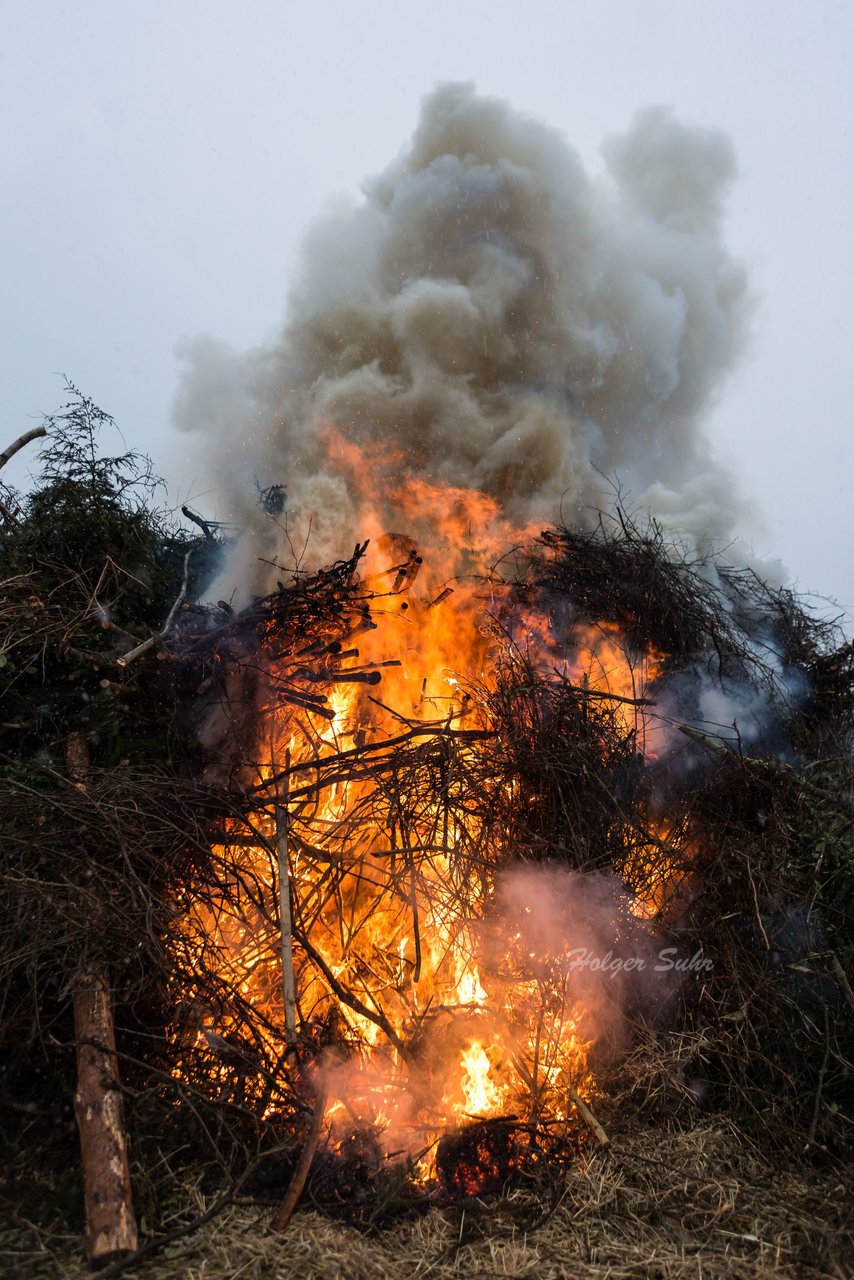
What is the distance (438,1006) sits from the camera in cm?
477

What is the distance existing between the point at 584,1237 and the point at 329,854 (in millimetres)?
2677

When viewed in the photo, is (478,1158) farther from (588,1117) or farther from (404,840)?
(404,840)

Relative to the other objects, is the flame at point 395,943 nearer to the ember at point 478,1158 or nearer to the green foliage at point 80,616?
the ember at point 478,1158

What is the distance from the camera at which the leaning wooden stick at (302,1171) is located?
3396 mm

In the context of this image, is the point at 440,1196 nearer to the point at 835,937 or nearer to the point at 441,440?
the point at 835,937

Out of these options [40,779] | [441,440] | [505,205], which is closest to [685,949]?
[40,779]

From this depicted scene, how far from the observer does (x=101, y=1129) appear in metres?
3.51

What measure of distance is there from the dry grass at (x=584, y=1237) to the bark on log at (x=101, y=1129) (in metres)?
0.14

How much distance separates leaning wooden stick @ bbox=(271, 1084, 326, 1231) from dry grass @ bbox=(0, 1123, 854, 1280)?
0.22ft

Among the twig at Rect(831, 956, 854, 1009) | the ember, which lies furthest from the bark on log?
the twig at Rect(831, 956, 854, 1009)

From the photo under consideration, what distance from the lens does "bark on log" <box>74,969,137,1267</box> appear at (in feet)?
10.4

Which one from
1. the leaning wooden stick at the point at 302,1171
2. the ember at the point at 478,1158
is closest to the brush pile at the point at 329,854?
the ember at the point at 478,1158

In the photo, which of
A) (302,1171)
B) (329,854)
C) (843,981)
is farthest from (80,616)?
(843,981)

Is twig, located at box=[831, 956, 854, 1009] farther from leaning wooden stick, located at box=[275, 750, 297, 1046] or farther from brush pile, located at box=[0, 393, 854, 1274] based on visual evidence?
leaning wooden stick, located at box=[275, 750, 297, 1046]
